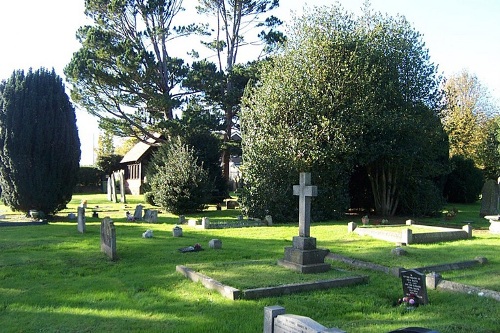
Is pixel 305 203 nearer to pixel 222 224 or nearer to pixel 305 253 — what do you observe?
pixel 305 253

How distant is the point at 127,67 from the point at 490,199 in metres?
21.2

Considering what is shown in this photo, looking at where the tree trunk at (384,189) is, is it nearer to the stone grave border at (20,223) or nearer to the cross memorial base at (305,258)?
the cross memorial base at (305,258)

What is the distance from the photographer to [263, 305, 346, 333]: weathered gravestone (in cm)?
376

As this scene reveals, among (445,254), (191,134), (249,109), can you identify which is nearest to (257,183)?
(249,109)

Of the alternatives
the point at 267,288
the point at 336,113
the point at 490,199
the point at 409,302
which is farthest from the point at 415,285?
the point at 490,199

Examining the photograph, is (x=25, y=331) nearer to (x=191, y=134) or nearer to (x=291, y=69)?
(x=291, y=69)

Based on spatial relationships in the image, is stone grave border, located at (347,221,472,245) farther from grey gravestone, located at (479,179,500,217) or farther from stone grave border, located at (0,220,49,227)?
stone grave border, located at (0,220,49,227)

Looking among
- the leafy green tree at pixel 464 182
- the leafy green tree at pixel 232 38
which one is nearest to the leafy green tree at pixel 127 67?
the leafy green tree at pixel 232 38

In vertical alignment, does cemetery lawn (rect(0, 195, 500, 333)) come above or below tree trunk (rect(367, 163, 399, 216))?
below

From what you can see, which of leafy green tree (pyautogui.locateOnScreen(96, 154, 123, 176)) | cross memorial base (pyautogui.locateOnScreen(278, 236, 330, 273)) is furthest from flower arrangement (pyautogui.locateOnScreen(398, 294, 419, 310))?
leafy green tree (pyautogui.locateOnScreen(96, 154, 123, 176))

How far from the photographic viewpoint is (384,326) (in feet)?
19.1

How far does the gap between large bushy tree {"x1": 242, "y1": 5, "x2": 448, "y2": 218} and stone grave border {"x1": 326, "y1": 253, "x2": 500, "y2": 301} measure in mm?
9195

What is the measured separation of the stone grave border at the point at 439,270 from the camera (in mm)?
7464

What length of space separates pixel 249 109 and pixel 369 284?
14.7 m
